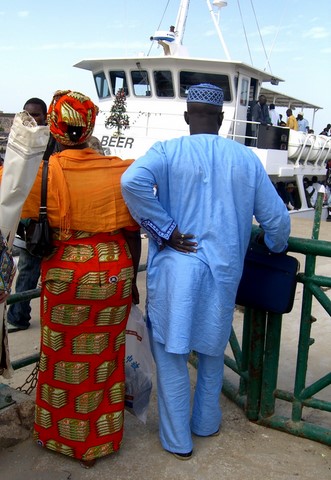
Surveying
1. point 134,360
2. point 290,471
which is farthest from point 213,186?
point 290,471

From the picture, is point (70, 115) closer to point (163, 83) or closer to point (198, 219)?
point (198, 219)

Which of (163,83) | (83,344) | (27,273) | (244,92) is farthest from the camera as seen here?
(244,92)

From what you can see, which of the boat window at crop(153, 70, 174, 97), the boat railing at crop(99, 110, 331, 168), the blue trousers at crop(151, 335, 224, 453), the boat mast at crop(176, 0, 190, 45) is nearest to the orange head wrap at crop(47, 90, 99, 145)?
the blue trousers at crop(151, 335, 224, 453)

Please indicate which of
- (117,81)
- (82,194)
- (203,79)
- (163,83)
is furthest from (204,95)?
(117,81)

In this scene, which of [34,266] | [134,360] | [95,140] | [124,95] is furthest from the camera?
[124,95]

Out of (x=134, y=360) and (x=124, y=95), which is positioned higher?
(x=124, y=95)

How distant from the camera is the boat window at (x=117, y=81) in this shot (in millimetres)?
12133

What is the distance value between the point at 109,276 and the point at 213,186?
555mm

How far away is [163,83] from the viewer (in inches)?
455

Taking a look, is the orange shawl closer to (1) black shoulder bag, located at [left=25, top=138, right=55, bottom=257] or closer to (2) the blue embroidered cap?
(1) black shoulder bag, located at [left=25, top=138, right=55, bottom=257]

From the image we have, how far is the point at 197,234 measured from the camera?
2.19 meters

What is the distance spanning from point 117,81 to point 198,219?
1078cm

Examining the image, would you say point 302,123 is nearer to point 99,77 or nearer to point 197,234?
point 99,77

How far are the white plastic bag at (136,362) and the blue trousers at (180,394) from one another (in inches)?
4.7
